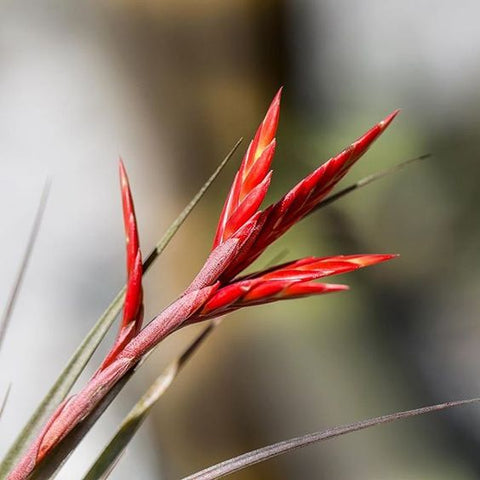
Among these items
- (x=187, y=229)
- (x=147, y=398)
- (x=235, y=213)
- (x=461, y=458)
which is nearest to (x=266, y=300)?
(x=235, y=213)

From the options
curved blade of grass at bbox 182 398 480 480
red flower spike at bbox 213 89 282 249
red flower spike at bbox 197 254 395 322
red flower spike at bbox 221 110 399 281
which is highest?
red flower spike at bbox 213 89 282 249

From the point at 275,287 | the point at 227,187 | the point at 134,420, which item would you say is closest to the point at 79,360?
the point at 134,420

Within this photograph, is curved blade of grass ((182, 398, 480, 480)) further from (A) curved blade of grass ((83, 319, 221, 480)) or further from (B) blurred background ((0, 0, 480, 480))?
(B) blurred background ((0, 0, 480, 480))

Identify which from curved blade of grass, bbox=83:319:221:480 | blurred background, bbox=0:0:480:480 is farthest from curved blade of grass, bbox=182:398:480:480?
blurred background, bbox=0:0:480:480

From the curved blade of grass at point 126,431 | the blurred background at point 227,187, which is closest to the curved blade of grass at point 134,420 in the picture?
the curved blade of grass at point 126,431

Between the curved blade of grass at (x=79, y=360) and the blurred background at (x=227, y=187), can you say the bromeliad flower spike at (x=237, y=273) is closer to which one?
the curved blade of grass at (x=79, y=360)

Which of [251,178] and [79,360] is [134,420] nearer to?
[79,360]
